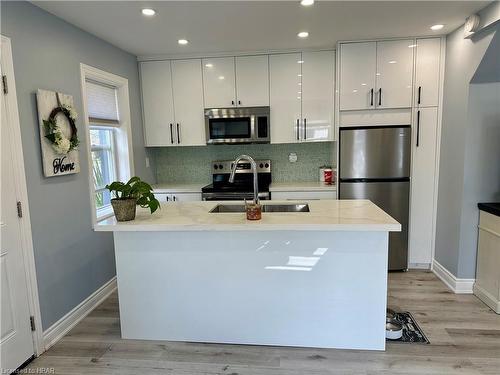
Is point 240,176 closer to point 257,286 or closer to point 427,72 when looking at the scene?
point 257,286

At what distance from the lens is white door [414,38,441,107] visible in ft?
11.0

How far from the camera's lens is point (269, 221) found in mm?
2123

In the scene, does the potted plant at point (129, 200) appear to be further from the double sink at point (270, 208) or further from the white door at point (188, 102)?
Result: the white door at point (188, 102)

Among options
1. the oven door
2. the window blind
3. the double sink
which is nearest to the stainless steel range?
the oven door

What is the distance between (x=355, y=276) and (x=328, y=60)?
2.56m

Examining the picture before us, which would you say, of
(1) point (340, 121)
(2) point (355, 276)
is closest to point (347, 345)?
(2) point (355, 276)

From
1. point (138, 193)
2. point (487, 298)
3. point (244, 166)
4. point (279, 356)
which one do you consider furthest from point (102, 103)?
point (487, 298)

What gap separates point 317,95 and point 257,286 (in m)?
2.44

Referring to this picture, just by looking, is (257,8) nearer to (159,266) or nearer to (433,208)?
(159,266)

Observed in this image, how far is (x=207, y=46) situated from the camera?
11.7 ft

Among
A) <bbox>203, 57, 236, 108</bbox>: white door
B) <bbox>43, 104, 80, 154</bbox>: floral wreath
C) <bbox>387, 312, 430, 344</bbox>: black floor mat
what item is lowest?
<bbox>387, 312, 430, 344</bbox>: black floor mat

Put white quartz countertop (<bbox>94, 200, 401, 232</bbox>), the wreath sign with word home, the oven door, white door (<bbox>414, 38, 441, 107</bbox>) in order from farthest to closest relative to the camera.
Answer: the oven door < white door (<bbox>414, 38, 441, 107</bbox>) < the wreath sign with word home < white quartz countertop (<bbox>94, 200, 401, 232</bbox>)

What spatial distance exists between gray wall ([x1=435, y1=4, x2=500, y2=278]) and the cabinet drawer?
3.80ft

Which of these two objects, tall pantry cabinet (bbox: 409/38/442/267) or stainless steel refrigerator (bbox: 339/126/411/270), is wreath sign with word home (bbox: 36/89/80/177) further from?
tall pantry cabinet (bbox: 409/38/442/267)
